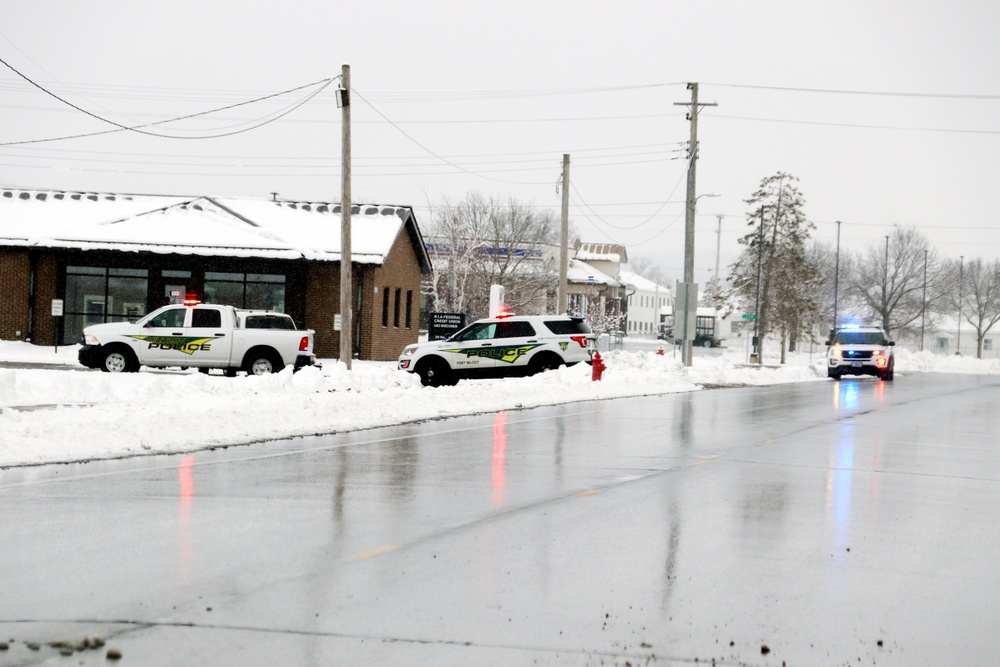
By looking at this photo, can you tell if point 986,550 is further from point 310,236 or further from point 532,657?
point 310,236

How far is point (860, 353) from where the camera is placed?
4459 centimetres

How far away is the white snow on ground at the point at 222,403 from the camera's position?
1529cm

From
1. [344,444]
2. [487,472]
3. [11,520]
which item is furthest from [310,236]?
[11,520]

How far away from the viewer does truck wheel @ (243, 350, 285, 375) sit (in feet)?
101

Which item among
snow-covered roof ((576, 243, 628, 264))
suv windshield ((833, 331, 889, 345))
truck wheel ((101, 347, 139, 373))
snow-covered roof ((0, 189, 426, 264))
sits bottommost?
truck wheel ((101, 347, 139, 373))

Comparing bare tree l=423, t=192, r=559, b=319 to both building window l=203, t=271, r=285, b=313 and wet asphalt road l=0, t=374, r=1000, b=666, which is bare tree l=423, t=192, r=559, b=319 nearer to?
building window l=203, t=271, r=285, b=313

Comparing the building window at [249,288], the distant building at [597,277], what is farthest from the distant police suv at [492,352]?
the distant building at [597,277]

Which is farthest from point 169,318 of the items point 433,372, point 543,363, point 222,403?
point 222,403

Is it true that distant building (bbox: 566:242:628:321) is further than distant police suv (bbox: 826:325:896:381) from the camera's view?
Yes

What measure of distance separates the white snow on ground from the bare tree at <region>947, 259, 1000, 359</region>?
271 feet

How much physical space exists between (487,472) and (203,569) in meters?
5.98

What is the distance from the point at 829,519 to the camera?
10609mm

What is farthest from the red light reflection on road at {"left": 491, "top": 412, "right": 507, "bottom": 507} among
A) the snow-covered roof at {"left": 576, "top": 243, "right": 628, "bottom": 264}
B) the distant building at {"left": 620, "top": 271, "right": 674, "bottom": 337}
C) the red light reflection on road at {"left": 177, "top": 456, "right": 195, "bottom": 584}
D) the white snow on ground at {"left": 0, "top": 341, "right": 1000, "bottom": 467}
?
the distant building at {"left": 620, "top": 271, "right": 674, "bottom": 337}

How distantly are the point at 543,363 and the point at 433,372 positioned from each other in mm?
2951
